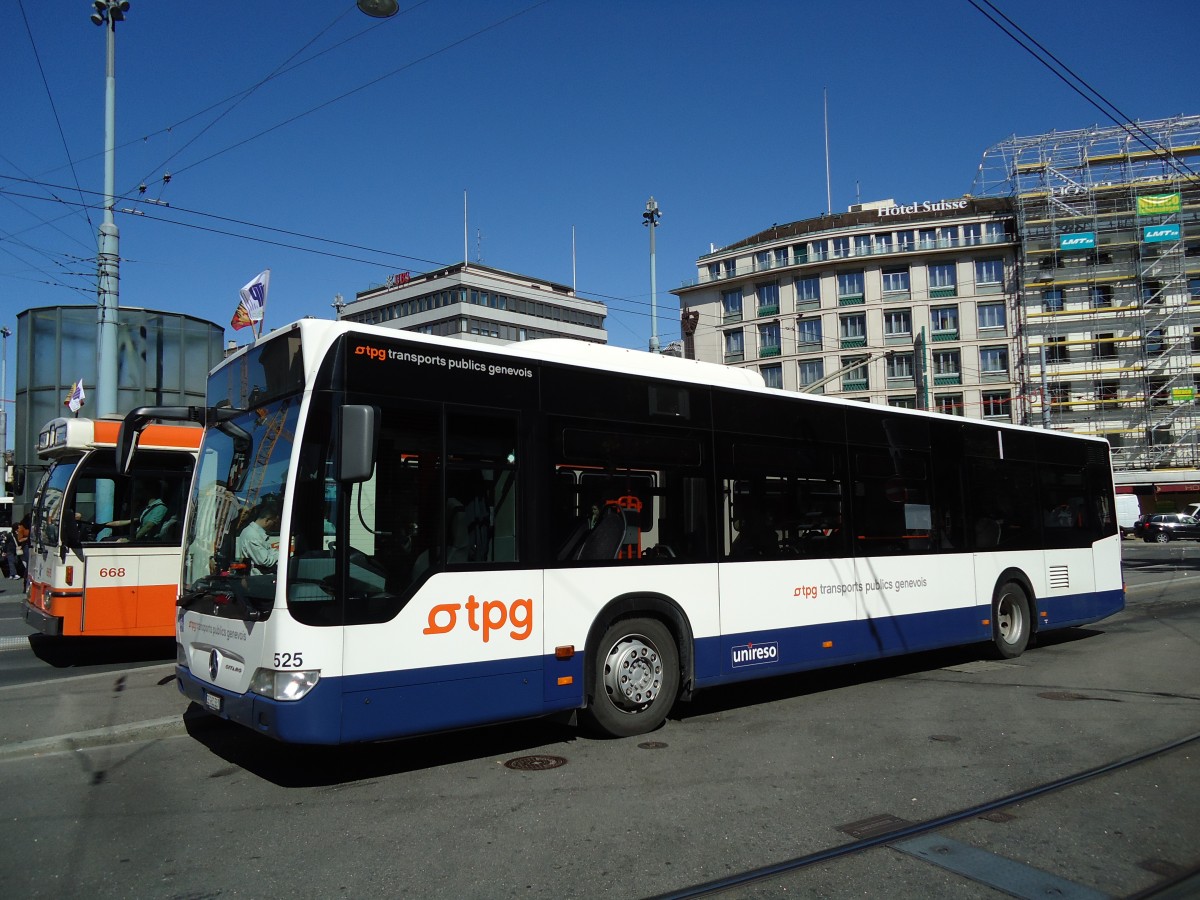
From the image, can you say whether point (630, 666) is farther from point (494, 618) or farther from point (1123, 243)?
point (1123, 243)

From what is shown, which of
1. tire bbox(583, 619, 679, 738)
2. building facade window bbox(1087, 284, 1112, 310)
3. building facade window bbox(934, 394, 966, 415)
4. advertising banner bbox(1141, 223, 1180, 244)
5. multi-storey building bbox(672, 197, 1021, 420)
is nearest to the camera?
tire bbox(583, 619, 679, 738)

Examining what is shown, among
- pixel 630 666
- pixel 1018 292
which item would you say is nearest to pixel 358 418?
pixel 630 666

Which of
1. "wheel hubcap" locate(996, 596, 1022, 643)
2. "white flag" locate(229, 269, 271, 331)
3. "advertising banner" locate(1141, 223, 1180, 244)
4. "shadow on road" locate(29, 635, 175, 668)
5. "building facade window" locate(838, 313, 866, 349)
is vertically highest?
"advertising banner" locate(1141, 223, 1180, 244)

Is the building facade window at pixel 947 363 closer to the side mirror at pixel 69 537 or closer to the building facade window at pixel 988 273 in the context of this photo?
the building facade window at pixel 988 273

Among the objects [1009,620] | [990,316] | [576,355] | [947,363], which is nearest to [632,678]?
[576,355]

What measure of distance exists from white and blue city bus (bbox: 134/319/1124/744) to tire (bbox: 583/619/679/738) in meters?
0.02

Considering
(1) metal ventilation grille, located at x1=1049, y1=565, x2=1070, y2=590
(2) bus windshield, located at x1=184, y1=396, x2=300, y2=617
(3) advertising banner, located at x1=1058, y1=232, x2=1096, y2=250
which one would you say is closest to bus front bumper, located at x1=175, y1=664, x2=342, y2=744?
(2) bus windshield, located at x1=184, y1=396, x2=300, y2=617

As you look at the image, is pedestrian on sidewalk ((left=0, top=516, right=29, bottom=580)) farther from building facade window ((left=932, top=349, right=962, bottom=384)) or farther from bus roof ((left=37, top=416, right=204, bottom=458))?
building facade window ((left=932, top=349, right=962, bottom=384))

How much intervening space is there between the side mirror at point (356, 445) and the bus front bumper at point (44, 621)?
749cm

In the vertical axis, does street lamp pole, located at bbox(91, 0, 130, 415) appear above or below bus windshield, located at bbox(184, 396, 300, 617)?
above

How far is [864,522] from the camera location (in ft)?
31.8

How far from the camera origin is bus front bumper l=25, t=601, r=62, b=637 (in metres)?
11.0

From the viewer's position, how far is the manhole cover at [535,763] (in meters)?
6.60

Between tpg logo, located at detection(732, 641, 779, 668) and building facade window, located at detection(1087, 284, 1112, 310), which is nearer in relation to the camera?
tpg logo, located at detection(732, 641, 779, 668)
